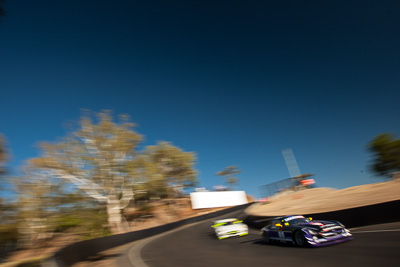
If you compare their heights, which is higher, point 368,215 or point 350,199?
point 350,199

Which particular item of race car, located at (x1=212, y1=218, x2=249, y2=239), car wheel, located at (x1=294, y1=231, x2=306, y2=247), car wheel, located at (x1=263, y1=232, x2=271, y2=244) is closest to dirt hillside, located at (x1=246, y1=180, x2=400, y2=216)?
race car, located at (x1=212, y1=218, x2=249, y2=239)

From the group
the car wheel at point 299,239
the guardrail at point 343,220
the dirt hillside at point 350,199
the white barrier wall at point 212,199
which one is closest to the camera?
the car wheel at point 299,239

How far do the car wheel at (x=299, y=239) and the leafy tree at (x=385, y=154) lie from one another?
5070 cm

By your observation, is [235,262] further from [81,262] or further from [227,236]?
[81,262]

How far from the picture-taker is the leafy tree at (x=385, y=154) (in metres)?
47.7

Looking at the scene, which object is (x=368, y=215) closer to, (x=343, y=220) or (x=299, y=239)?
(x=343, y=220)

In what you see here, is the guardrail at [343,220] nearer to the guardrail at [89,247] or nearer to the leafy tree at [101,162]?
the guardrail at [89,247]

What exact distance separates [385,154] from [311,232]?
5334cm

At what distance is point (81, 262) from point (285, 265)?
9795 millimetres

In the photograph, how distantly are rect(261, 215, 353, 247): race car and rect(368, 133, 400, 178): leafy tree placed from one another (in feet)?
165

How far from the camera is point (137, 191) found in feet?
125

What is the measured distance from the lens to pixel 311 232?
299 inches

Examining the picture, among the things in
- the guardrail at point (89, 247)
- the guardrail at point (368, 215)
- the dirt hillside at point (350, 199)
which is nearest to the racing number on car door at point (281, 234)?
the guardrail at point (368, 215)

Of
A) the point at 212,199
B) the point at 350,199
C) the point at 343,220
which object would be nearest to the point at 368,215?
the point at 343,220
